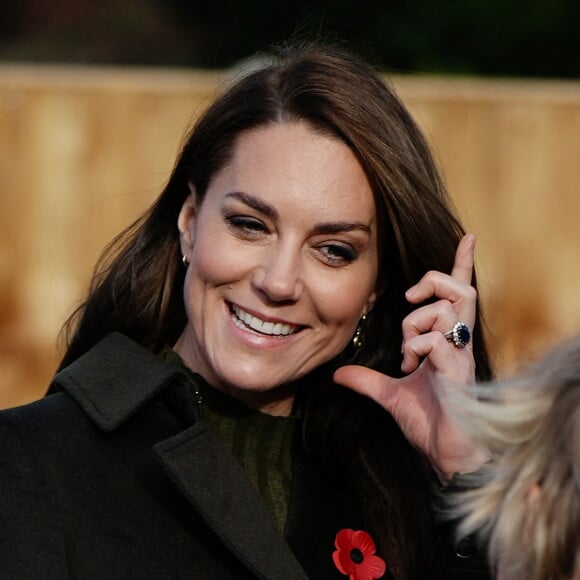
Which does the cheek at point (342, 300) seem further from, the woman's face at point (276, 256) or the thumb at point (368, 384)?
the thumb at point (368, 384)

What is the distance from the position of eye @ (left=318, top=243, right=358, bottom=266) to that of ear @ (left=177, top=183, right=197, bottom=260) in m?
0.35

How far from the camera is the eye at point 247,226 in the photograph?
326cm

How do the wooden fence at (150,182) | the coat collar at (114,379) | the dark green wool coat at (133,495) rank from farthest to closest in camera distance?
the wooden fence at (150,182)
the coat collar at (114,379)
the dark green wool coat at (133,495)

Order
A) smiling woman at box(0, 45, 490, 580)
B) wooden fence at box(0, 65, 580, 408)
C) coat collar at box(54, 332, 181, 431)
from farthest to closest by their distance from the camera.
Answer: wooden fence at box(0, 65, 580, 408) → coat collar at box(54, 332, 181, 431) → smiling woman at box(0, 45, 490, 580)

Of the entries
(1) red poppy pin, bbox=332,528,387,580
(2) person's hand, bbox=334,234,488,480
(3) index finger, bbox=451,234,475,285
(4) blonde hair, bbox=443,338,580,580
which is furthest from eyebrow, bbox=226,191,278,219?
(4) blonde hair, bbox=443,338,580,580

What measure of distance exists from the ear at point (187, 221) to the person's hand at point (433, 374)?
1.52 feet

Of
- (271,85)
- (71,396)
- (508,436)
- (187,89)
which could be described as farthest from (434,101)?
(508,436)

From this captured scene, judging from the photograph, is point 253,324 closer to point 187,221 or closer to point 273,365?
point 273,365

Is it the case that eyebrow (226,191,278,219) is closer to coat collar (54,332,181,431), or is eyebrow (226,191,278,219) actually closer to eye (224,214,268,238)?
eye (224,214,268,238)

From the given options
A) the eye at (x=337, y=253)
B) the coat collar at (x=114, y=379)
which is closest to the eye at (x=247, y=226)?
the eye at (x=337, y=253)

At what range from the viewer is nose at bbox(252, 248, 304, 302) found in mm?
3215

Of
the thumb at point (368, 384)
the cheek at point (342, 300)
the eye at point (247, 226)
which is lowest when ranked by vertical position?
the thumb at point (368, 384)

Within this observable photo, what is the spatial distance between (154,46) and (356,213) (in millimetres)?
7118

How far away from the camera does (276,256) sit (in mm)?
3236
